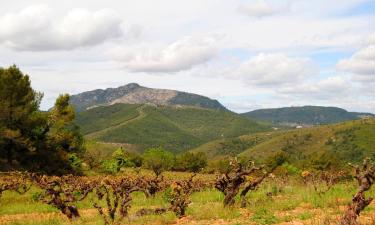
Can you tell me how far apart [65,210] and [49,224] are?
4.21 ft

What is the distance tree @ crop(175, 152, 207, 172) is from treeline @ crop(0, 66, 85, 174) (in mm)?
44366

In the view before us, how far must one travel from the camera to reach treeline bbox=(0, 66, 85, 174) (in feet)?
164

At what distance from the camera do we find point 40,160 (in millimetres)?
53469

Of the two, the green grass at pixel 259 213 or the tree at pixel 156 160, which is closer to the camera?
the green grass at pixel 259 213

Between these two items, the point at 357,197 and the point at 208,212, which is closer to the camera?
the point at 357,197

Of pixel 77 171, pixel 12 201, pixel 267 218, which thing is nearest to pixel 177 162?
pixel 77 171

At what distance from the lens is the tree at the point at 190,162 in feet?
327

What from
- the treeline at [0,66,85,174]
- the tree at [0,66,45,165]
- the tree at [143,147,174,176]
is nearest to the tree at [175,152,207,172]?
the tree at [143,147,174,176]

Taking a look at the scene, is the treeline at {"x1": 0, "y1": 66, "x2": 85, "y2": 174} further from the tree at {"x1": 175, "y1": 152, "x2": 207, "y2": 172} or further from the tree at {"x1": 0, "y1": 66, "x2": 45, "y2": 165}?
the tree at {"x1": 175, "y1": 152, "x2": 207, "y2": 172}

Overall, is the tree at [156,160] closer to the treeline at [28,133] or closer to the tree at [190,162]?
the treeline at [28,133]

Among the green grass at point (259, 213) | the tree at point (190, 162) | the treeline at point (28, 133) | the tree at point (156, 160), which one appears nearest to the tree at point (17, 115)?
the treeline at point (28, 133)

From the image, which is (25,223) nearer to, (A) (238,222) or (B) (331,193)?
(A) (238,222)

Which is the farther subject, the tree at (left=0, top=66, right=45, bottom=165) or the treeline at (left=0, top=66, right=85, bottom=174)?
the treeline at (left=0, top=66, right=85, bottom=174)

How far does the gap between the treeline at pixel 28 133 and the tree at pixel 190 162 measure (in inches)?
1747
